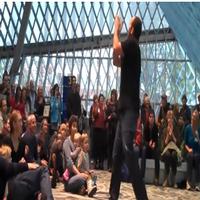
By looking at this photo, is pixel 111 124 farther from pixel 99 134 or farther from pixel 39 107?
pixel 39 107

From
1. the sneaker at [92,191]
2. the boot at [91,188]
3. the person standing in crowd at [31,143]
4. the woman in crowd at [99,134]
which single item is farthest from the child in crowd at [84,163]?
the woman in crowd at [99,134]

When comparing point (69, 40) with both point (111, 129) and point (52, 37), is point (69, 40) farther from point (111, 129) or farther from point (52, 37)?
point (111, 129)

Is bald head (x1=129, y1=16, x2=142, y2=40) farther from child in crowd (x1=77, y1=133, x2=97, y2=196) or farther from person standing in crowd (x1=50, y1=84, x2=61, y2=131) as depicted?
person standing in crowd (x1=50, y1=84, x2=61, y2=131)

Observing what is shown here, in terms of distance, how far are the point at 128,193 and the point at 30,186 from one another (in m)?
3.21

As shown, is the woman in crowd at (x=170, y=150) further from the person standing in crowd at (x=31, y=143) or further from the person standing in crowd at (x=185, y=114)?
the person standing in crowd at (x=31, y=143)

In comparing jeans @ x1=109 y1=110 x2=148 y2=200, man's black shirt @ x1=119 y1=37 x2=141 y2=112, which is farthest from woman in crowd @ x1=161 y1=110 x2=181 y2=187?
man's black shirt @ x1=119 y1=37 x2=141 y2=112

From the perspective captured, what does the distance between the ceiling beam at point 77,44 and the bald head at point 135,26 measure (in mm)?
33899

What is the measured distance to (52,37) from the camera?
44.0m

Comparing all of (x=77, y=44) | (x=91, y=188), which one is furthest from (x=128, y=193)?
(x=77, y=44)

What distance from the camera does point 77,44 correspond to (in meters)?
41.1

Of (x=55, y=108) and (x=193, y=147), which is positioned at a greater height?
(x=55, y=108)

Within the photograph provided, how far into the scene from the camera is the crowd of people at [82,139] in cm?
848

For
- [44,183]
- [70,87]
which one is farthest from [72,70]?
[44,183]

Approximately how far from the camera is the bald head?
19.2 feet
